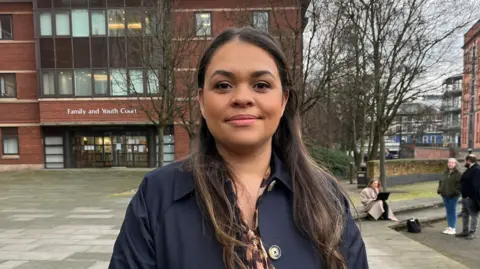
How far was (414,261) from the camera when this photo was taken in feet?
19.9

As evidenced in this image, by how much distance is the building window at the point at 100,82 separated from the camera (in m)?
23.6

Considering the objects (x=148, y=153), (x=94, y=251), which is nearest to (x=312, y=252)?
(x=94, y=251)

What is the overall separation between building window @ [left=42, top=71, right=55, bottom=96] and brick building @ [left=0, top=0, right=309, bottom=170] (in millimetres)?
58

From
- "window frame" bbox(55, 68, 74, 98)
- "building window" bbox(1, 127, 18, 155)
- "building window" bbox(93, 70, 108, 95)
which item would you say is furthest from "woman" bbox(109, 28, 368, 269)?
"building window" bbox(1, 127, 18, 155)

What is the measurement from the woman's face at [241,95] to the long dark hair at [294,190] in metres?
0.06

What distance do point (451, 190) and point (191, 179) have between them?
8.82 meters

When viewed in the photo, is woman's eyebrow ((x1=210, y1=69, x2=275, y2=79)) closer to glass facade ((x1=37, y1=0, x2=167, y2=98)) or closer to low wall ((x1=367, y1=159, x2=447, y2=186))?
low wall ((x1=367, y1=159, x2=447, y2=186))

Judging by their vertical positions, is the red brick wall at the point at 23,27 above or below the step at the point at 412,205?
above

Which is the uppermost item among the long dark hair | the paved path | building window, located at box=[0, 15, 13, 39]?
building window, located at box=[0, 15, 13, 39]

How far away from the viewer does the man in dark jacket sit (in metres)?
7.92

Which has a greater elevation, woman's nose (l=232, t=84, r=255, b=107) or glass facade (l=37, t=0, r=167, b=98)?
glass facade (l=37, t=0, r=167, b=98)

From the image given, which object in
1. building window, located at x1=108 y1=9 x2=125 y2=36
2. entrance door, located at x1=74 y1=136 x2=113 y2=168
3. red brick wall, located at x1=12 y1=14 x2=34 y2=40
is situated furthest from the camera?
entrance door, located at x1=74 y1=136 x2=113 y2=168

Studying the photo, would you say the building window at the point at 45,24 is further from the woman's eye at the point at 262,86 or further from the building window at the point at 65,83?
the woman's eye at the point at 262,86

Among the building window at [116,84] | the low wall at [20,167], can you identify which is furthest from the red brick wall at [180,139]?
the low wall at [20,167]
